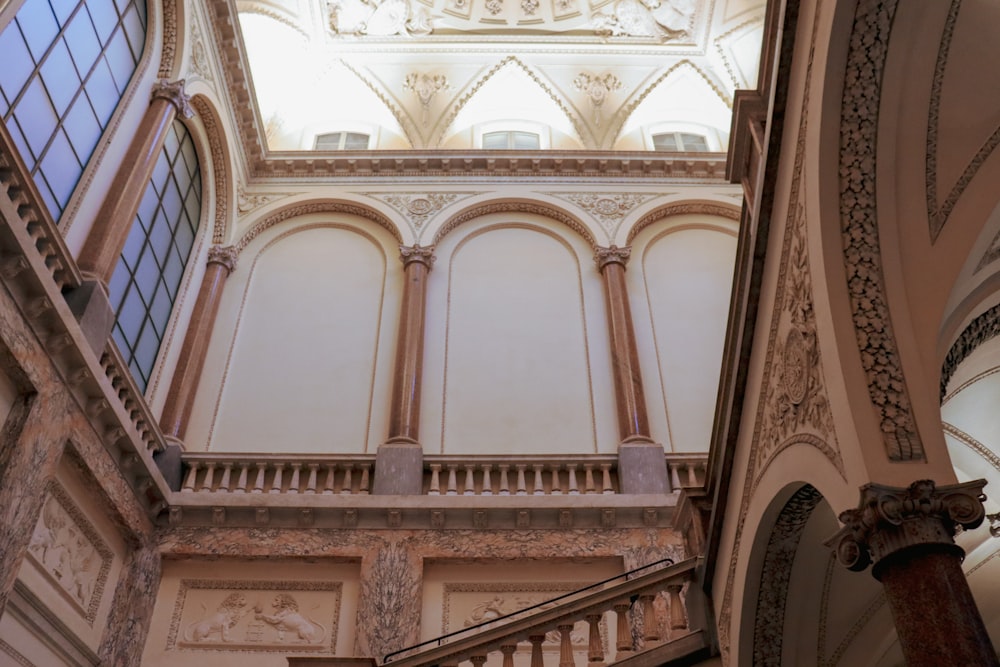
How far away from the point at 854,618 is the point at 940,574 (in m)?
3.41

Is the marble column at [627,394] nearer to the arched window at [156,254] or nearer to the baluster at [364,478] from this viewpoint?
the baluster at [364,478]

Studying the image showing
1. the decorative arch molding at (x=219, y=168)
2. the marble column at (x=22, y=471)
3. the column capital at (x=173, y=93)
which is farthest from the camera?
the decorative arch molding at (x=219, y=168)

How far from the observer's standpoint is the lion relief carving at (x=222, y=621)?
9.60m

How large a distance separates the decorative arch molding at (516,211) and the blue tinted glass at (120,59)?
5.07 metres

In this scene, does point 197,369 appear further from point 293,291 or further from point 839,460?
point 839,460

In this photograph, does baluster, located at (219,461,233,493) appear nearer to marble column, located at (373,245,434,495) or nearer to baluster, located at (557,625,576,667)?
marble column, located at (373,245,434,495)

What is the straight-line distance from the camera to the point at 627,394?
11859mm

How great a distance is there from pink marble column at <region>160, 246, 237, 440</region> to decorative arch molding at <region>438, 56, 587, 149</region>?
489 cm

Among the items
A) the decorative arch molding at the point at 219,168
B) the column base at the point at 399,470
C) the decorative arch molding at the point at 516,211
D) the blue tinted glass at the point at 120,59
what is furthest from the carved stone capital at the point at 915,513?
the decorative arch molding at the point at 219,168

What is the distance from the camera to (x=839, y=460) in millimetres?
4516

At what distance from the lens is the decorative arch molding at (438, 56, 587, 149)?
16.3 metres

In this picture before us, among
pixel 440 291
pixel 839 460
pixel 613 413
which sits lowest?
pixel 839 460

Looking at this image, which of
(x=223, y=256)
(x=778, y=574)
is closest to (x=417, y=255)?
(x=223, y=256)


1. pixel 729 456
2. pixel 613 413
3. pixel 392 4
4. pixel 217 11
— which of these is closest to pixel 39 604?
pixel 729 456
